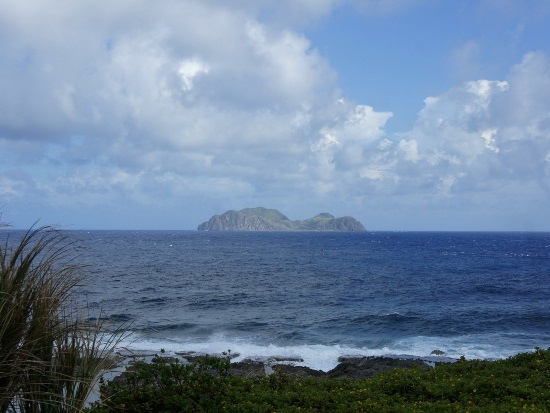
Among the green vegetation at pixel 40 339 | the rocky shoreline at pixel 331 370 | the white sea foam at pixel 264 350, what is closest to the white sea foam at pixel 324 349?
the white sea foam at pixel 264 350

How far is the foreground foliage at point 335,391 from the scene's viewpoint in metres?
7.83

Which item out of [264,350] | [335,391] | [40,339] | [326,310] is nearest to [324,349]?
[264,350]

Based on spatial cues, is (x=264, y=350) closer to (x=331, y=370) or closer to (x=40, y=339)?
(x=331, y=370)

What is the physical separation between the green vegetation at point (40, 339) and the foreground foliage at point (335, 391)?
1707mm

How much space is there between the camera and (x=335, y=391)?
1044cm

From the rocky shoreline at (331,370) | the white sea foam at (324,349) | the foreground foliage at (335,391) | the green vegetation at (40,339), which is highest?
the green vegetation at (40,339)

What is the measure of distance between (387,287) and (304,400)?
38.5m

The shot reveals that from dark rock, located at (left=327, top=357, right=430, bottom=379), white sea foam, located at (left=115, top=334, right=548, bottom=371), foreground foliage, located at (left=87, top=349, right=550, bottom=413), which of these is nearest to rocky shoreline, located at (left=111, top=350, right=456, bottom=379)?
dark rock, located at (left=327, top=357, right=430, bottom=379)

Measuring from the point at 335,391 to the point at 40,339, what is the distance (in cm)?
701

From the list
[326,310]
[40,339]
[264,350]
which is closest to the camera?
[40,339]

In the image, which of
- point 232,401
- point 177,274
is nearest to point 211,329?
point 232,401

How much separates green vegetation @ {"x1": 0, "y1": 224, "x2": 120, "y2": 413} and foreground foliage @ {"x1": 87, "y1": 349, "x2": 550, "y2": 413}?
5.60 feet

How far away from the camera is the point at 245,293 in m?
41.8

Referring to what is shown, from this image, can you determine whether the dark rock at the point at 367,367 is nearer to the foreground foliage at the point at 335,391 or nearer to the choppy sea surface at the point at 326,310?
the choppy sea surface at the point at 326,310
